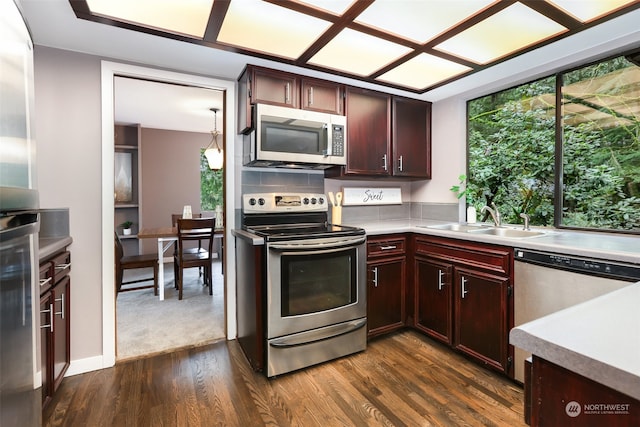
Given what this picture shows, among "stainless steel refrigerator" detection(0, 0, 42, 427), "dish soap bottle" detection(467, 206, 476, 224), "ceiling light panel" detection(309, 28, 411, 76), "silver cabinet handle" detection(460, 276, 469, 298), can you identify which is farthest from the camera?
"dish soap bottle" detection(467, 206, 476, 224)

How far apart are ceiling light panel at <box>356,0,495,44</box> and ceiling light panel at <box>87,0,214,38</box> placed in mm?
879

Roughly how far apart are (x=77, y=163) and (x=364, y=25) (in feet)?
6.83

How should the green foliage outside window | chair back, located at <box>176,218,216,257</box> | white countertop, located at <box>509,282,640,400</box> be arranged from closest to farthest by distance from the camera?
1. white countertop, located at <box>509,282,640,400</box>
2. chair back, located at <box>176,218,216,257</box>
3. the green foliage outside window

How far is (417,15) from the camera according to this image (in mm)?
1729

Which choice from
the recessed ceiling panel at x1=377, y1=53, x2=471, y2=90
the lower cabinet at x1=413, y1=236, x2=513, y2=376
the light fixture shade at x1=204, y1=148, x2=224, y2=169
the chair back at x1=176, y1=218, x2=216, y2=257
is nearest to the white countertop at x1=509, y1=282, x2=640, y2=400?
the lower cabinet at x1=413, y1=236, x2=513, y2=376

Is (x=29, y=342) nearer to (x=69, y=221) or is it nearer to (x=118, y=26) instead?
(x=69, y=221)

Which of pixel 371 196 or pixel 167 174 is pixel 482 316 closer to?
pixel 371 196

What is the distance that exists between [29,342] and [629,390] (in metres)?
1.44

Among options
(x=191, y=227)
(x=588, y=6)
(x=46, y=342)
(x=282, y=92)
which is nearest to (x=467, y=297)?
(x=588, y=6)

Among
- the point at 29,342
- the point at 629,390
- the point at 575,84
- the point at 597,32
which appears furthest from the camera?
the point at 575,84

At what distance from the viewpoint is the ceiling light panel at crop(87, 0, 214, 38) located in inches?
63.0

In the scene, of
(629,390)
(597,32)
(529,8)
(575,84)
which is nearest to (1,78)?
(629,390)

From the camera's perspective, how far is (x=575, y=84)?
2.31 metres

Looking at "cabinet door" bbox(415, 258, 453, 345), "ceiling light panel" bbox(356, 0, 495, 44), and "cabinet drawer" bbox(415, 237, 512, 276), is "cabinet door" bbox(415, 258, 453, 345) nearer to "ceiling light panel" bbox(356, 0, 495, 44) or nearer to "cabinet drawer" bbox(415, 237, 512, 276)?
"cabinet drawer" bbox(415, 237, 512, 276)
